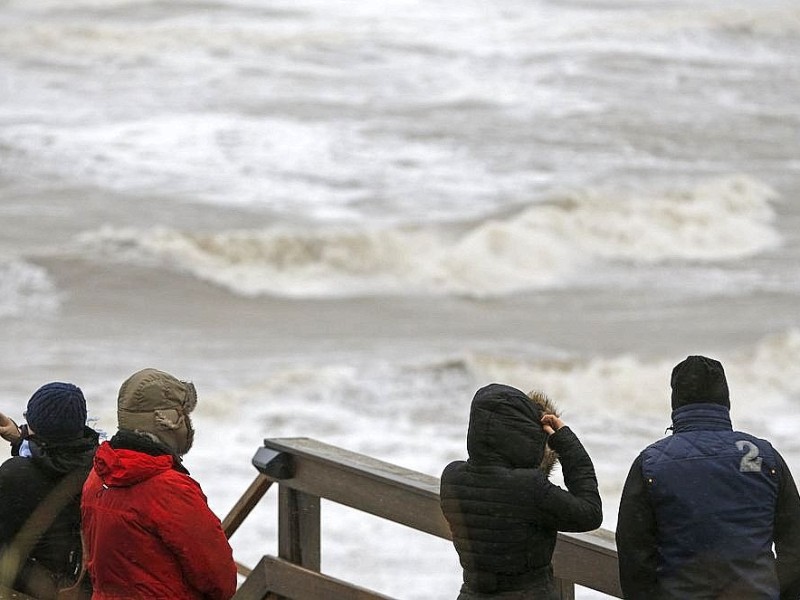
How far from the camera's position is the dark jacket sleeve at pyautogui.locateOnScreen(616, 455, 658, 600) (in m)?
3.50

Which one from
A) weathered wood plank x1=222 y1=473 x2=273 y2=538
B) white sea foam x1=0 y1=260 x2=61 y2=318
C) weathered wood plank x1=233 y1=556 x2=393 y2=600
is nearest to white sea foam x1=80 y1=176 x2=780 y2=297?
white sea foam x1=0 y1=260 x2=61 y2=318

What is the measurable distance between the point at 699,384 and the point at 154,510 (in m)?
1.36

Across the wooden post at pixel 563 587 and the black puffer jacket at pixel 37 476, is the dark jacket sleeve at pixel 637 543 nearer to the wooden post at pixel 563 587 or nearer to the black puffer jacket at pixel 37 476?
the wooden post at pixel 563 587

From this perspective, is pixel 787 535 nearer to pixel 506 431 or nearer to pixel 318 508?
pixel 506 431

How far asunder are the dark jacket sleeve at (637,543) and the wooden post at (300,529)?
1236 mm

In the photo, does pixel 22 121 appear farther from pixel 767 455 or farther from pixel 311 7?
pixel 767 455

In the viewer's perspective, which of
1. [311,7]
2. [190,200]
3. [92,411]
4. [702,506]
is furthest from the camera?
[311,7]

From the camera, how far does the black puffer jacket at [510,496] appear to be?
11.6 feet

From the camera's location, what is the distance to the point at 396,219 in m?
25.8

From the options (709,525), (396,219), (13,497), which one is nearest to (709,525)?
(709,525)

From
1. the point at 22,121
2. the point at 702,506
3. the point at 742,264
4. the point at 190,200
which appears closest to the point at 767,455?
the point at 702,506

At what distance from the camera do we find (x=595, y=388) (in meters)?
17.3

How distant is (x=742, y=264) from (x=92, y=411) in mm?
12314

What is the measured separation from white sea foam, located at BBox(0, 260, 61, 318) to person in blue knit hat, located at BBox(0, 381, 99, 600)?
1650 cm
